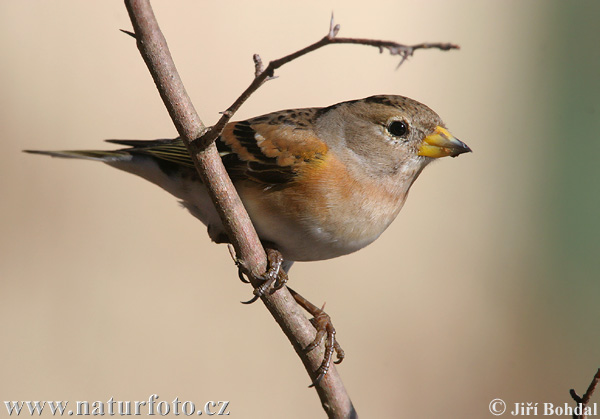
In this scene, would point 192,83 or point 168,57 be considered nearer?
point 168,57

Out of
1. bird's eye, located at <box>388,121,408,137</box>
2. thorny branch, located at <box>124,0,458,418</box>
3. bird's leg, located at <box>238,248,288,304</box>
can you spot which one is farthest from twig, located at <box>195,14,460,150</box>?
bird's eye, located at <box>388,121,408,137</box>

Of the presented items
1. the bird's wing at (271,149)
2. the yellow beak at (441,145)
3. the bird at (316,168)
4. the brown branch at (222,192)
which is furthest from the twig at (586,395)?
the bird's wing at (271,149)

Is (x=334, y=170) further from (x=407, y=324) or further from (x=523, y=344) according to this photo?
(x=523, y=344)

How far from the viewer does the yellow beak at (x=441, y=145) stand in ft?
9.80

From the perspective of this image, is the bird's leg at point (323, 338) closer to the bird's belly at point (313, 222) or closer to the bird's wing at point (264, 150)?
the bird's belly at point (313, 222)

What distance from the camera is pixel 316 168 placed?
116 inches

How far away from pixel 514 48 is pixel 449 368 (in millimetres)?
2982

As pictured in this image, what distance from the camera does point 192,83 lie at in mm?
5164

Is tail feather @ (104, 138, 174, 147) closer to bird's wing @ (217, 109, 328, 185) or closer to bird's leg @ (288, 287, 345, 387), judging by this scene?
bird's wing @ (217, 109, 328, 185)

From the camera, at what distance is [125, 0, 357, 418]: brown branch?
1964 mm

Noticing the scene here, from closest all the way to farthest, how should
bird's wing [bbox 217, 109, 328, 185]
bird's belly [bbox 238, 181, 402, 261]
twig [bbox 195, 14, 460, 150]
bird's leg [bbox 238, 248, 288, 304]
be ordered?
twig [bbox 195, 14, 460, 150], bird's leg [bbox 238, 248, 288, 304], bird's belly [bbox 238, 181, 402, 261], bird's wing [bbox 217, 109, 328, 185]

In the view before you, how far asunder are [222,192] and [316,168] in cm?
82

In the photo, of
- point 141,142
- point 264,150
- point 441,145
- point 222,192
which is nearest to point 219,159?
point 222,192

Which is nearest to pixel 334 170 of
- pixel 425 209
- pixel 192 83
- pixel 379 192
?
pixel 379 192
